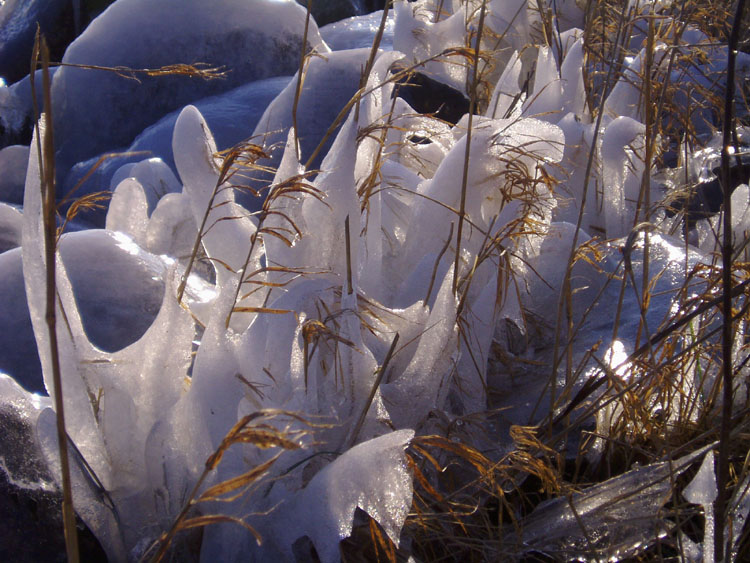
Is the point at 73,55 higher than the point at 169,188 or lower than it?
higher

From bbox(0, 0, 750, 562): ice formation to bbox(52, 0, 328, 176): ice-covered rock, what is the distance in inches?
62.4

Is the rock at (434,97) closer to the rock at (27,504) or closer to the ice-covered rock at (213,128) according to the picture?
the ice-covered rock at (213,128)

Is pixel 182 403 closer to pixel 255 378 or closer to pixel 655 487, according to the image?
pixel 255 378

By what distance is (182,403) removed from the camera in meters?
1.15

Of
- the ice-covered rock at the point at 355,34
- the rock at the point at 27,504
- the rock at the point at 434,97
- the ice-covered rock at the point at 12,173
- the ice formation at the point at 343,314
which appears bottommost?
the ice-covered rock at the point at 12,173

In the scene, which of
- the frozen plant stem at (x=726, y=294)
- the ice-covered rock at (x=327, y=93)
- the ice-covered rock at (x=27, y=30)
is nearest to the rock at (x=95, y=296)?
the frozen plant stem at (x=726, y=294)

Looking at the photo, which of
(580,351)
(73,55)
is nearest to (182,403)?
(580,351)

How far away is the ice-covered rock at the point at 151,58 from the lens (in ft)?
12.1

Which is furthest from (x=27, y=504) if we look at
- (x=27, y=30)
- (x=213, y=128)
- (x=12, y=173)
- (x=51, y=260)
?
(x=27, y=30)

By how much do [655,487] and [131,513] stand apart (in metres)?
0.80

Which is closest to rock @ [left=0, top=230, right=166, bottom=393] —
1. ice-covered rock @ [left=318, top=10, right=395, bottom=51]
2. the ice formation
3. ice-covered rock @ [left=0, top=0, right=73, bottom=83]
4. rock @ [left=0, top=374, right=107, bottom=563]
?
the ice formation

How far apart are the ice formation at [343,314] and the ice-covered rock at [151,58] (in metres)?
1.58

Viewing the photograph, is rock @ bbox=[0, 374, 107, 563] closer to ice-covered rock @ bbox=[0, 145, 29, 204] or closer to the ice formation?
the ice formation

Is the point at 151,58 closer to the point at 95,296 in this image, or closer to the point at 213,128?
the point at 213,128
